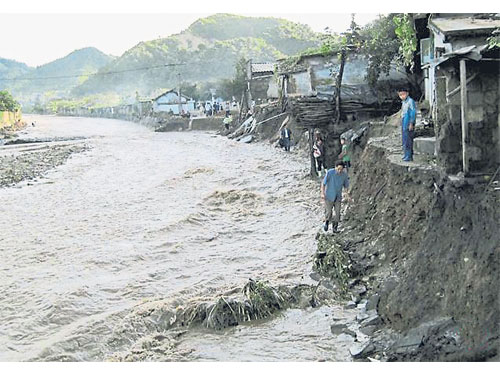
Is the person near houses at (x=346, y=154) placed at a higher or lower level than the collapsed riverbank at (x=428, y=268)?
higher

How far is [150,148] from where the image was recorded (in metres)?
32.0

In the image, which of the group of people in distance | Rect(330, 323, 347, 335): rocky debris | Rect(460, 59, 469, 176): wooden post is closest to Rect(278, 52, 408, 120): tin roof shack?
the group of people in distance

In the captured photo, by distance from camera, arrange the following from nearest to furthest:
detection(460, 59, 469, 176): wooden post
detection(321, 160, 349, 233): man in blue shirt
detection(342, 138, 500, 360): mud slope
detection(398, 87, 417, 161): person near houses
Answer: detection(342, 138, 500, 360): mud slope
detection(460, 59, 469, 176): wooden post
detection(398, 87, 417, 161): person near houses
detection(321, 160, 349, 233): man in blue shirt

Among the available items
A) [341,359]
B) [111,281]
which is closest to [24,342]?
[111,281]

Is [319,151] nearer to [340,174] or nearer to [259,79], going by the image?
[340,174]

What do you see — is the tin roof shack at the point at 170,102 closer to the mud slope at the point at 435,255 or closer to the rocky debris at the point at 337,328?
the mud slope at the point at 435,255

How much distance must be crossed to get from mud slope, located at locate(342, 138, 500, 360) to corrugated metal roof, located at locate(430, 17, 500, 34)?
2.19 metres

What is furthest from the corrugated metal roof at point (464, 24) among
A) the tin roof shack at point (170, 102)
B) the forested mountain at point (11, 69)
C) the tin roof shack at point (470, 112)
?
the forested mountain at point (11, 69)

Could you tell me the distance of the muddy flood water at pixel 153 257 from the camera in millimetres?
7309

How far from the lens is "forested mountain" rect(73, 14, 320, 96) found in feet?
247

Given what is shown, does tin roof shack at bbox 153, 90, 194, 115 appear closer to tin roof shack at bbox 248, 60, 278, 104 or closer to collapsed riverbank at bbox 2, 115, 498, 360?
tin roof shack at bbox 248, 60, 278, 104

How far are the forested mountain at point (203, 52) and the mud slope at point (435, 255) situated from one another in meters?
61.0

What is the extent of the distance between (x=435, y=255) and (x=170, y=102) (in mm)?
57057

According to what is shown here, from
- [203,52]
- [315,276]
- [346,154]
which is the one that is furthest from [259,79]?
[203,52]
